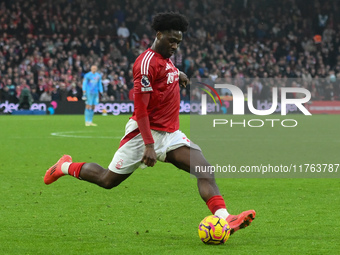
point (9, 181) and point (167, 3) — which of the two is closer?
point (9, 181)

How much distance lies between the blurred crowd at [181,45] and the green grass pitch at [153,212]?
805 inches

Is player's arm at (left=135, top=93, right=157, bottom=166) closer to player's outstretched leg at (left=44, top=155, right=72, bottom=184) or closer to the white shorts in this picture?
the white shorts

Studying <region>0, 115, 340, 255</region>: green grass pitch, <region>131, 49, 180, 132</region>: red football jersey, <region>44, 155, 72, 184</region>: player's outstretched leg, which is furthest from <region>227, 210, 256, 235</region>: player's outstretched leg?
<region>44, 155, 72, 184</region>: player's outstretched leg

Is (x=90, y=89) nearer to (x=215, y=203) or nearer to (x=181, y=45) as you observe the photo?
(x=181, y=45)

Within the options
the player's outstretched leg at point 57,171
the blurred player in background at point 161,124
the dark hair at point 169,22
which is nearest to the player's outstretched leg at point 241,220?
the blurred player in background at point 161,124

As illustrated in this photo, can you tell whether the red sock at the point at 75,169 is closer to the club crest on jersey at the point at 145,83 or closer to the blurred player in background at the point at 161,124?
the blurred player in background at the point at 161,124

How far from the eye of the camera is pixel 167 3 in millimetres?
42281

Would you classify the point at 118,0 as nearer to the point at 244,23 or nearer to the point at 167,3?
the point at 167,3

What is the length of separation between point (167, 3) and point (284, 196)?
111 feet

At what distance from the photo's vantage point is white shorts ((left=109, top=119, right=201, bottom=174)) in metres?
6.59

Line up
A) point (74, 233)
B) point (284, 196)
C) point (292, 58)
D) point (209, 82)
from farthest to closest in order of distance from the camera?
1. point (292, 58)
2. point (209, 82)
3. point (284, 196)
4. point (74, 233)

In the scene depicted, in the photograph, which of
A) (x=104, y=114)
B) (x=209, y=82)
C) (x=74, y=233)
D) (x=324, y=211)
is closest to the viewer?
(x=74, y=233)

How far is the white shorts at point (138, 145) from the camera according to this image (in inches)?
259

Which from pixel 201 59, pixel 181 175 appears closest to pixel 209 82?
pixel 201 59
